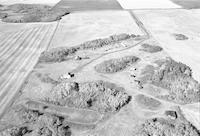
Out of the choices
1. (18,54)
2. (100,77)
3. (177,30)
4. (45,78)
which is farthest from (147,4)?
(45,78)

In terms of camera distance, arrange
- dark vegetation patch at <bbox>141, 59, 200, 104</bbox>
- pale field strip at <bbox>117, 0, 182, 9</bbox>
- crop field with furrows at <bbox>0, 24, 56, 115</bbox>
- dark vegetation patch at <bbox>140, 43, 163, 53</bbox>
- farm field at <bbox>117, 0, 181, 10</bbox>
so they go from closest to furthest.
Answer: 1. dark vegetation patch at <bbox>141, 59, 200, 104</bbox>
2. crop field with furrows at <bbox>0, 24, 56, 115</bbox>
3. dark vegetation patch at <bbox>140, 43, 163, 53</bbox>
4. farm field at <bbox>117, 0, 181, 10</bbox>
5. pale field strip at <bbox>117, 0, 182, 9</bbox>

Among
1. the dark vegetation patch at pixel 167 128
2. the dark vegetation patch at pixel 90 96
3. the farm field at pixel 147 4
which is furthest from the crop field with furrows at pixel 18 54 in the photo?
the farm field at pixel 147 4

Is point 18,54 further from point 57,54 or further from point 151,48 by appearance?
point 151,48

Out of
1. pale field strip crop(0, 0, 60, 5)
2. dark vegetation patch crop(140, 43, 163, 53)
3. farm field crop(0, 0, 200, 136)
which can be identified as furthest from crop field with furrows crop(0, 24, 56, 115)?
pale field strip crop(0, 0, 60, 5)

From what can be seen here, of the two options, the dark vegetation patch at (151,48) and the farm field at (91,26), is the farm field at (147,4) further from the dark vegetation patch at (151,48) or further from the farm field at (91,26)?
the dark vegetation patch at (151,48)

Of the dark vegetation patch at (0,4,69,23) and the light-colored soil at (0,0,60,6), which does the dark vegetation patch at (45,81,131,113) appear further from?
the light-colored soil at (0,0,60,6)

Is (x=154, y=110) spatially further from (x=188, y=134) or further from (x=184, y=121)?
(x=188, y=134)

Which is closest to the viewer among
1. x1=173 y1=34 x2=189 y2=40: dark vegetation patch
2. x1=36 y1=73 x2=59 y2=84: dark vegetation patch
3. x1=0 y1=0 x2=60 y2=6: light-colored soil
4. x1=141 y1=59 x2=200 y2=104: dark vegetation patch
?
x1=141 y1=59 x2=200 y2=104: dark vegetation patch
